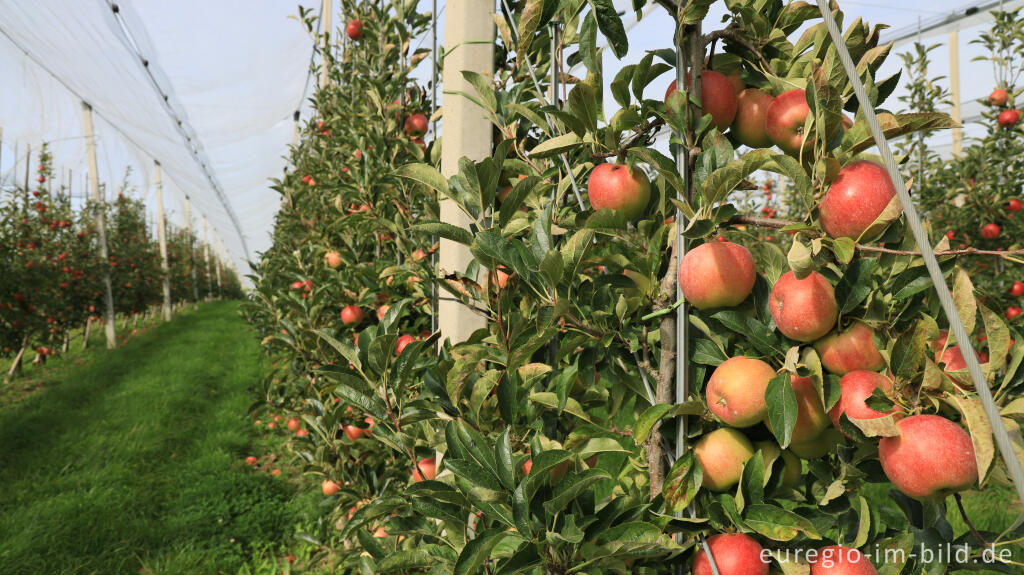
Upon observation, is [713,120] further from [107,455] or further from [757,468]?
[107,455]

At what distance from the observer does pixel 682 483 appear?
Result: 0.65 metres

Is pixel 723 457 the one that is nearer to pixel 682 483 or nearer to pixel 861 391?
pixel 682 483

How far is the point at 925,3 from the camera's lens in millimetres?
7008

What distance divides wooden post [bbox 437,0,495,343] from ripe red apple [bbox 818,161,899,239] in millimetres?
626

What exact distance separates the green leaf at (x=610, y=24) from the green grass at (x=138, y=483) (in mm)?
2624

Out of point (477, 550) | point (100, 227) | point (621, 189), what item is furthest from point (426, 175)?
point (100, 227)

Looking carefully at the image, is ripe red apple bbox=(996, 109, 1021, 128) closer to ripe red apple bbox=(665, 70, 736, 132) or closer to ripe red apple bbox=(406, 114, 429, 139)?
ripe red apple bbox=(406, 114, 429, 139)

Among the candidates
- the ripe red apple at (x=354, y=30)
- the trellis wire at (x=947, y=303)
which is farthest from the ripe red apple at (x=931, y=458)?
the ripe red apple at (x=354, y=30)

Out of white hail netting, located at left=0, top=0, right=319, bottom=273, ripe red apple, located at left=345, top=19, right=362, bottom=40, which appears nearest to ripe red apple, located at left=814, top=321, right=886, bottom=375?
ripe red apple, located at left=345, top=19, right=362, bottom=40

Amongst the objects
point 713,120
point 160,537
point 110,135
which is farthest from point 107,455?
point 110,135

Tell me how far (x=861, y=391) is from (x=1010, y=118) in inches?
170

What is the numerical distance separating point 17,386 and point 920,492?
8.46 metres

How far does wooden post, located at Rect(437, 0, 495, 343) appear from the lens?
106 centimetres

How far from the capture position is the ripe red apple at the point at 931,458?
0.52m
